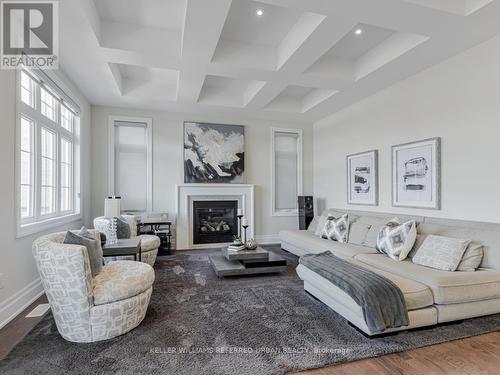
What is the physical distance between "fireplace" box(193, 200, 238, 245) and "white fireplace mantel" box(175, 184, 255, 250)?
10cm

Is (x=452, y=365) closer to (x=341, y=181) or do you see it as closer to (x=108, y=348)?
(x=108, y=348)

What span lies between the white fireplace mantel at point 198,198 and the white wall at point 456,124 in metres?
2.49

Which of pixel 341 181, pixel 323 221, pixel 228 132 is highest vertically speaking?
pixel 228 132

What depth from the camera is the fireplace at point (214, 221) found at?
18.9 ft

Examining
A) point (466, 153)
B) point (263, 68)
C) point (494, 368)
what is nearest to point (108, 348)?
point (494, 368)

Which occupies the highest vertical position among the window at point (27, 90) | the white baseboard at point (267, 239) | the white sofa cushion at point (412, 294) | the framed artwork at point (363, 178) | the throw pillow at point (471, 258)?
the window at point (27, 90)

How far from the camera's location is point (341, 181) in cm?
548

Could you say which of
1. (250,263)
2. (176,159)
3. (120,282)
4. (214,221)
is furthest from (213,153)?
(120,282)

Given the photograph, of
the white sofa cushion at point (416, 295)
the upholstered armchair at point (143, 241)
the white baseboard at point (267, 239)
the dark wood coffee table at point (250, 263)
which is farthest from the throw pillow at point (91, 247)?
the white baseboard at point (267, 239)

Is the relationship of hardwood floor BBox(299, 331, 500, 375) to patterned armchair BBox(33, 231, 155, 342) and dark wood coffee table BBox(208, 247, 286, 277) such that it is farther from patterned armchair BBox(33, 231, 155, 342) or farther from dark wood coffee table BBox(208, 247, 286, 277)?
dark wood coffee table BBox(208, 247, 286, 277)

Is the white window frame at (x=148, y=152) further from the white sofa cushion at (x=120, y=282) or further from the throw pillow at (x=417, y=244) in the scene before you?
the throw pillow at (x=417, y=244)

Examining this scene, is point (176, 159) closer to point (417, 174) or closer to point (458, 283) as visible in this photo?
point (417, 174)

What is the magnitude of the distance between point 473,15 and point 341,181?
330 cm

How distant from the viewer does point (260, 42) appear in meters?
3.60
